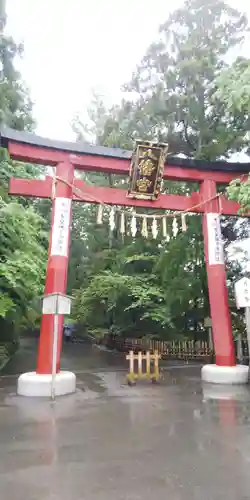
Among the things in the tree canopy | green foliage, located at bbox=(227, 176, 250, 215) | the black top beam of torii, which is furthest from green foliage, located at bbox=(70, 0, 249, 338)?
green foliage, located at bbox=(227, 176, 250, 215)

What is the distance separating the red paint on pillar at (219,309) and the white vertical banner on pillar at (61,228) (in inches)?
163

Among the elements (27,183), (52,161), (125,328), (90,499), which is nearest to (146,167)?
(52,161)

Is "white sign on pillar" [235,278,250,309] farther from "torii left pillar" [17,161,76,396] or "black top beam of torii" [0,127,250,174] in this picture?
"torii left pillar" [17,161,76,396]

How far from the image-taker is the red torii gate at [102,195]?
9.88m

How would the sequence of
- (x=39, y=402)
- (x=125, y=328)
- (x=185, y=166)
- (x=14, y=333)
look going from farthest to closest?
(x=125, y=328), (x=14, y=333), (x=185, y=166), (x=39, y=402)

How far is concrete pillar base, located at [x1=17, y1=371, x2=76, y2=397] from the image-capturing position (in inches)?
339

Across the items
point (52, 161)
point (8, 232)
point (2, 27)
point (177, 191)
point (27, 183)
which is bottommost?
point (8, 232)

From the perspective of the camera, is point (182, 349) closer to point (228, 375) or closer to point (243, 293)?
point (228, 375)

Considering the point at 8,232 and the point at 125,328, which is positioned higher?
the point at 8,232

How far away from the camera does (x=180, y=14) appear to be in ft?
54.4

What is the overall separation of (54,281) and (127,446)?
543 cm

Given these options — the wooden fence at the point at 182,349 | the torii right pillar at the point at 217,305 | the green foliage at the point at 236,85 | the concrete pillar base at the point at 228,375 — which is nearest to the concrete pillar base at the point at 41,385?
the concrete pillar base at the point at 228,375

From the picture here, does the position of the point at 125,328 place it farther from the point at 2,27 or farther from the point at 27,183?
the point at 2,27

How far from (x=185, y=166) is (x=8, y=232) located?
5.66 metres
